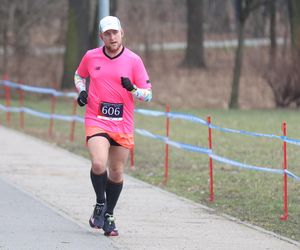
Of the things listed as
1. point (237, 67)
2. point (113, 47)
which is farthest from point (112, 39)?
point (237, 67)

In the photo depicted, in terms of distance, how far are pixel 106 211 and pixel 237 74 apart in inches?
900

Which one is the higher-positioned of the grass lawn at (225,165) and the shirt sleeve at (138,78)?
the shirt sleeve at (138,78)

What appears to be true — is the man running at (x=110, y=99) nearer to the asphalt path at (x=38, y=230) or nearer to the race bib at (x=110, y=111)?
the race bib at (x=110, y=111)

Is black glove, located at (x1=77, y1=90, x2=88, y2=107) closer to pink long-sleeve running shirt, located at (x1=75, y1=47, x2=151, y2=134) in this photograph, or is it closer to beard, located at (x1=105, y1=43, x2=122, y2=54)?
pink long-sleeve running shirt, located at (x1=75, y1=47, x2=151, y2=134)

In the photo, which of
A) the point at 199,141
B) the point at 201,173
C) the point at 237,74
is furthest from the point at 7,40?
the point at 201,173

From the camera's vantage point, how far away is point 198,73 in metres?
41.9

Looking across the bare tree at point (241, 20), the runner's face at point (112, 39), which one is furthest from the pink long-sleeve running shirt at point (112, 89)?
the bare tree at point (241, 20)

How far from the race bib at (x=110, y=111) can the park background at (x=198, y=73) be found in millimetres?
2205

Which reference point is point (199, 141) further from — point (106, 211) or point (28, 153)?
point (106, 211)

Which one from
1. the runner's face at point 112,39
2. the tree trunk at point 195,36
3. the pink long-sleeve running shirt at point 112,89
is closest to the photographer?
the runner's face at point 112,39

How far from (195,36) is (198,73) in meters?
1.98

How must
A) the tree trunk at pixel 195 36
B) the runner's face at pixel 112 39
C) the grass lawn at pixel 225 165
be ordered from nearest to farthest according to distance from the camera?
the runner's face at pixel 112 39 → the grass lawn at pixel 225 165 → the tree trunk at pixel 195 36

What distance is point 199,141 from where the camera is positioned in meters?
20.1

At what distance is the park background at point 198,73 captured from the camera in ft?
46.7
